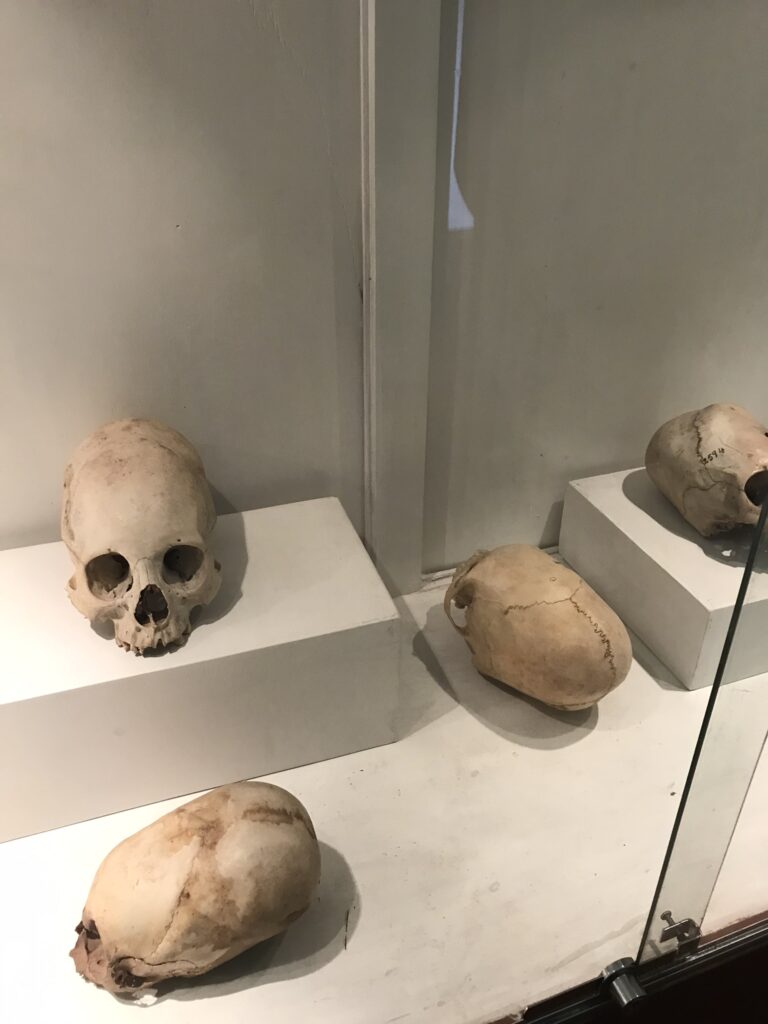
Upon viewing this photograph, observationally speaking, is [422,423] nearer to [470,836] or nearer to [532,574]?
[532,574]

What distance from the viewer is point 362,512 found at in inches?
60.3

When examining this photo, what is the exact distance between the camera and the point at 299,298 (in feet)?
4.25

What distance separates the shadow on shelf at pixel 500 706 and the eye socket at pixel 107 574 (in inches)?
22.1

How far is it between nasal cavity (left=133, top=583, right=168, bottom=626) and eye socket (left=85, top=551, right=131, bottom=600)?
3cm

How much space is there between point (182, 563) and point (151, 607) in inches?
3.2

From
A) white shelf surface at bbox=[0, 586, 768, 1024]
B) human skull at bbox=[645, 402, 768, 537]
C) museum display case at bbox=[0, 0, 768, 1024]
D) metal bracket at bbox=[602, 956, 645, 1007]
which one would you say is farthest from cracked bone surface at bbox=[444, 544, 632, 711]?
metal bracket at bbox=[602, 956, 645, 1007]

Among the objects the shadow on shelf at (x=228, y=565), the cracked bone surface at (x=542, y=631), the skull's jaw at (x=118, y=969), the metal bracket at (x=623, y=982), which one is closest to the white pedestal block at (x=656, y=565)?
the cracked bone surface at (x=542, y=631)

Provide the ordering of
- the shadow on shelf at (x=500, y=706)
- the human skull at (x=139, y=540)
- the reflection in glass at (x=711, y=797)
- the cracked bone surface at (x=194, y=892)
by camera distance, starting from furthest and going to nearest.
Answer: the shadow on shelf at (x=500, y=706), the human skull at (x=139, y=540), the cracked bone surface at (x=194, y=892), the reflection in glass at (x=711, y=797)

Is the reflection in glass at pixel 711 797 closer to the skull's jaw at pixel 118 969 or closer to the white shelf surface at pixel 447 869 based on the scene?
the white shelf surface at pixel 447 869

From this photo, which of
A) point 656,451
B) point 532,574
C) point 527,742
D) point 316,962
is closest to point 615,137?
point 656,451

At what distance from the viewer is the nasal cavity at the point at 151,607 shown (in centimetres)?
110

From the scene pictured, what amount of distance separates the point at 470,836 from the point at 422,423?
2.15ft

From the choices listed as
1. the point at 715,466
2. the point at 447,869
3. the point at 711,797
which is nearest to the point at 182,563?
the point at 447,869

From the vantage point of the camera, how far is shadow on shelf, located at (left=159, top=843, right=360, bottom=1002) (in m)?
0.99
